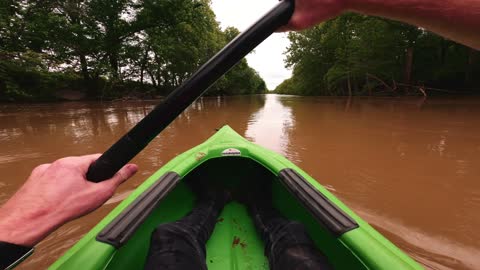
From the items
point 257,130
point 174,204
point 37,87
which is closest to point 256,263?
point 174,204

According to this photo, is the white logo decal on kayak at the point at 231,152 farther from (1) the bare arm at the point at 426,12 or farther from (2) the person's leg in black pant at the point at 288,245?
(1) the bare arm at the point at 426,12

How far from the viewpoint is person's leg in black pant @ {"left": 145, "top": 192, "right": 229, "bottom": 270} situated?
1.14 meters

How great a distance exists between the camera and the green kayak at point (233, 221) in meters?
0.99

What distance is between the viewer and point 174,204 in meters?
2.14

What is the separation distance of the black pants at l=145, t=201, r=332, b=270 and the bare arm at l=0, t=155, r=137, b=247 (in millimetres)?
599

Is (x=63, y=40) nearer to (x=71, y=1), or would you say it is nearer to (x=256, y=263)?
(x=71, y=1)

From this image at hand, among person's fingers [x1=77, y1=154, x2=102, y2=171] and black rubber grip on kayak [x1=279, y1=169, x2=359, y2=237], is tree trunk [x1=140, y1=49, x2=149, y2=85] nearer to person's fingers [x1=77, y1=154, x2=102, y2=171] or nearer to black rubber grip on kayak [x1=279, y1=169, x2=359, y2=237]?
black rubber grip on kayak [x1=279, y1=169, x2=359, y2=237]

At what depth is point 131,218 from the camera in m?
1.18

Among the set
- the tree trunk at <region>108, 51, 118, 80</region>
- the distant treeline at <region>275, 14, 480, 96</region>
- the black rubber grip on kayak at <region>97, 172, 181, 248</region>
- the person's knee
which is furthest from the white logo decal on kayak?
the tree trunk at <region>108, 51, 118, 80</region>

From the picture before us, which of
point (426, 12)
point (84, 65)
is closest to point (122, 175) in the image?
point (426, 12)

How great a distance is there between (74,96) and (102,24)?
5.31 m

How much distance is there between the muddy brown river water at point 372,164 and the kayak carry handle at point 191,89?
149 centimetres

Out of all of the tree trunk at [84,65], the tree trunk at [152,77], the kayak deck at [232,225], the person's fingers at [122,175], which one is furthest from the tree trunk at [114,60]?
the person's fingers at [122,175]

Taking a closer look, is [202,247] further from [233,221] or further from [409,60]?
[409,60]
